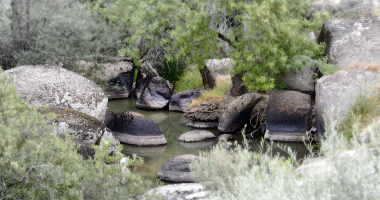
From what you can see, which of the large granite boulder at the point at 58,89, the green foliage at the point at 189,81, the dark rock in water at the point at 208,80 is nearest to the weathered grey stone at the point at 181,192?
the large granite boulder at the point at 58,89

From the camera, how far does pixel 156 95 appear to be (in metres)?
14.1

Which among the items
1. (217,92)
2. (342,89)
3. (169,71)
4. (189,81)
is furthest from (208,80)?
(342,89)

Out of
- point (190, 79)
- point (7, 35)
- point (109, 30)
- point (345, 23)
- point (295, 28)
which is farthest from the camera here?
point (190, 79)

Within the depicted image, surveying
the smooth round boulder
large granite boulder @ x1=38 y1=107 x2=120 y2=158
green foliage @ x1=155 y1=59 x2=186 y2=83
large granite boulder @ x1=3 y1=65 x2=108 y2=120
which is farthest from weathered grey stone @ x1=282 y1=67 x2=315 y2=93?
green foliage @ x1=155 y1=59 x2=186 y2=83

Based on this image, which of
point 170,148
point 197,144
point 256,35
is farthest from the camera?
point 256,35

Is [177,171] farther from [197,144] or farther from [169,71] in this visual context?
[169,71]

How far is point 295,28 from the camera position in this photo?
29.6 ft

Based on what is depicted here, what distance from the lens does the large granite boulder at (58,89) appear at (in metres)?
6.68

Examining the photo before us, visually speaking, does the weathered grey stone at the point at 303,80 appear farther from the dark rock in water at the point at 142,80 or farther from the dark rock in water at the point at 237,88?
the dark rock in water at the point at 142,80

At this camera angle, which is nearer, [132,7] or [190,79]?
[132,7]

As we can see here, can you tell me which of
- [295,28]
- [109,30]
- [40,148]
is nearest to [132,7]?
[109,30]

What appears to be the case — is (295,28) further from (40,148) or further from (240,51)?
(40,148)

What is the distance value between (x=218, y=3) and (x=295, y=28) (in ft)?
7.75

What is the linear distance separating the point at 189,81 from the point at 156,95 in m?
2.52
